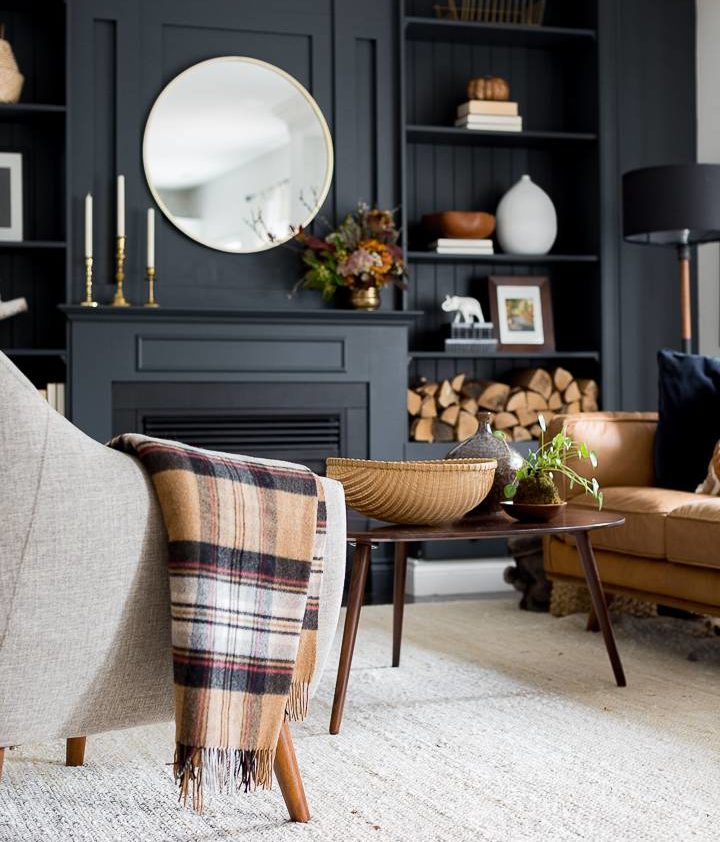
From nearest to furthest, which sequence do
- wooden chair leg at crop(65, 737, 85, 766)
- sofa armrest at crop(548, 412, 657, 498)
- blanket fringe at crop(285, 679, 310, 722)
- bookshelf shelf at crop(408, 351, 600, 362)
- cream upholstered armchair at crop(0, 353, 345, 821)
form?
cream upholstered armchair at crop(0, 353, 345, 821), blanket fringe at crop(285, 679, 310, 722), wooden chair leg at crop(65, 737, 85, 766), sofa armrest at crop(548, 412, 657, 498), bookshelf shelf at crop(408, 351, 600, 362)

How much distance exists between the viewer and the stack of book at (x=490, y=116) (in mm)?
4887

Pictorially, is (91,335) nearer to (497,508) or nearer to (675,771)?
(497,508)

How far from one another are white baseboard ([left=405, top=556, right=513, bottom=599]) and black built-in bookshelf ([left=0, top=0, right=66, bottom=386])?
1.66m

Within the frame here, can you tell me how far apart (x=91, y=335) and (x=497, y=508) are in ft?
6.89

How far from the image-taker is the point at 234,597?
164 centimetres

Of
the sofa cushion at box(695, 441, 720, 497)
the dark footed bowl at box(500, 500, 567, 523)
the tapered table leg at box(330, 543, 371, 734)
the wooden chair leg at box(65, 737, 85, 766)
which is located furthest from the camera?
the sofa cushion at box(695, 441, 720, 497)

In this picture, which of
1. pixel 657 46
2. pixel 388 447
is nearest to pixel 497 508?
pixel 388 447

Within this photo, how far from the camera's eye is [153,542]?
1607 millimetres

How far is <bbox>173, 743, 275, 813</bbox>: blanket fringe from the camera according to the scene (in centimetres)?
158

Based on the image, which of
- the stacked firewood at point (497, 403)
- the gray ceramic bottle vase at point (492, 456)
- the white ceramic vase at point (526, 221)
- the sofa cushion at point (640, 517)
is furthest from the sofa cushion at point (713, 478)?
the white ceramic vase at point (526, 221)

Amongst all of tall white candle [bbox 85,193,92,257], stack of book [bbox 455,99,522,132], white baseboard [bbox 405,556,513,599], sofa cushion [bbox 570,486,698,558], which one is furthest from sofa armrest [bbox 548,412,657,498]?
tall white candle [bbox 85,193,92,257]

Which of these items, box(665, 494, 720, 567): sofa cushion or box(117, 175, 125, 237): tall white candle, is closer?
box(665, 494, 720, 567): sofa cushion

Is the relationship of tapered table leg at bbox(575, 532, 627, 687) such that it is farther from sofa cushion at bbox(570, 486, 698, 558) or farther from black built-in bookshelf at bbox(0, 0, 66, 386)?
black built-in bookshelf at bbox(0, 0, 66, 386)

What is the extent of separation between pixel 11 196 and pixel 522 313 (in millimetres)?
2214
